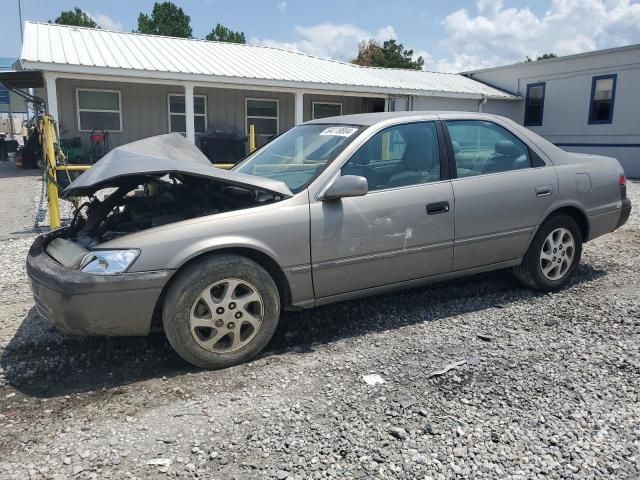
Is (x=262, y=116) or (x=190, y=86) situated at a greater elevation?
(x=190, y=86)

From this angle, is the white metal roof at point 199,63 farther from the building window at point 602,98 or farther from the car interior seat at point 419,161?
the car interior seat at point 419,161

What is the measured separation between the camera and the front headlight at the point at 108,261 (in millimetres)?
3150

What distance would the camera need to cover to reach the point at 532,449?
2.56 metres

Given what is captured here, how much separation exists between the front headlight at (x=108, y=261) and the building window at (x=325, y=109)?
16573 millimetres

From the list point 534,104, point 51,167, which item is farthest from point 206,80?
point 534,104

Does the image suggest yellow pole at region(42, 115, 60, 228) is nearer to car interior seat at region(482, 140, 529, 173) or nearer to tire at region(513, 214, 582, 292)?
car interior seat at region(482, 140, 529, 173)

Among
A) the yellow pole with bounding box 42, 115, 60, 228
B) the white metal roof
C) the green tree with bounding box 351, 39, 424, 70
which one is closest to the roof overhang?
the white metal roof

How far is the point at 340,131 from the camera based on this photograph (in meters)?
4.19

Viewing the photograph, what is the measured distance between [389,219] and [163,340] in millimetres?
1866

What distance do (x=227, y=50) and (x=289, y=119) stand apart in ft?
9.96

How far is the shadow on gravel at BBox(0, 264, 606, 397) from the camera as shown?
132 inches

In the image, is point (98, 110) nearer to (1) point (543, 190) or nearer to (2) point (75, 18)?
(1) point (543, 190)

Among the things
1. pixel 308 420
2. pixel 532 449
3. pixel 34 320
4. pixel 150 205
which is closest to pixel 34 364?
pixel 34 320

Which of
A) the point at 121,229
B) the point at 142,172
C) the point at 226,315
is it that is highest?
the point at 142,172
